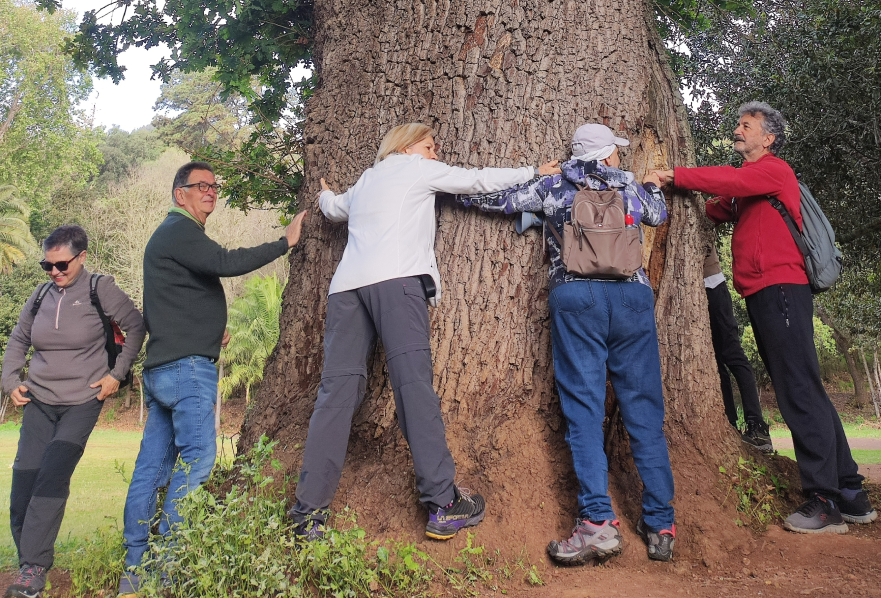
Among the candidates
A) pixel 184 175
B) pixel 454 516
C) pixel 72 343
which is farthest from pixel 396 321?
pixel 72 343

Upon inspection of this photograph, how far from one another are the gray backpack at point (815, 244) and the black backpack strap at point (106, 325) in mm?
4141

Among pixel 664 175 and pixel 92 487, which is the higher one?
pixel 664 175

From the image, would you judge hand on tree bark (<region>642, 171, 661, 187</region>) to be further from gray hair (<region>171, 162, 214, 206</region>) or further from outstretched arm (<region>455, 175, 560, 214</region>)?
gray hair (<region>171, 162, 214, 206</region>)

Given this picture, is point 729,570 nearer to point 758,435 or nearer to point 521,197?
point 758,435

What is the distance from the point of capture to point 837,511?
12.7ft

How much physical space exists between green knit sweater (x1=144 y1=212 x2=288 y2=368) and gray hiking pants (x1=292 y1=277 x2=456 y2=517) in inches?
24.6

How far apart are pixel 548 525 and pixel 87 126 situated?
148 feet

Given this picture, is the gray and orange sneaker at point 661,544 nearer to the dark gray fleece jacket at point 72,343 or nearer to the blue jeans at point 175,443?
the blue jeans at point 175,443

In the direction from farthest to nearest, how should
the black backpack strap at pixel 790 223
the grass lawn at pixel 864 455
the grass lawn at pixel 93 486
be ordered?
1. the grass lawn at pixel 864 455
2. the grass lawn at pixel 93 486
3. the black backpack strap at pixel 790 223

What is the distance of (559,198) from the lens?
148 inches

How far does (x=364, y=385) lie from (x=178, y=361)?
3.45 feet

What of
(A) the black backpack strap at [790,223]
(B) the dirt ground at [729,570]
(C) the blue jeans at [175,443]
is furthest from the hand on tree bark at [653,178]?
(C) the blue jeans at [175,443]

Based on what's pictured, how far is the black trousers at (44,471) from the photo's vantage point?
3873mm

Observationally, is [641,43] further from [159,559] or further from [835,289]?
[835,289]
